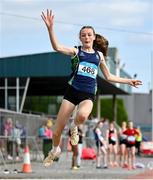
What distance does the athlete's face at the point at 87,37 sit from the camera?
1009cm

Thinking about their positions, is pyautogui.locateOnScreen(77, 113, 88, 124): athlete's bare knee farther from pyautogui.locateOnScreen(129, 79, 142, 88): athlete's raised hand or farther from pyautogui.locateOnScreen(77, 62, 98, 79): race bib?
pyautogui.locateOnScreen(129, 79, 142, 88): athlete's raised hand

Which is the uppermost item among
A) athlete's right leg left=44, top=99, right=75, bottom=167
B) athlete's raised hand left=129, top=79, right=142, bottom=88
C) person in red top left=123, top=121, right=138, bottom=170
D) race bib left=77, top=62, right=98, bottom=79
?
race bib left=77, top=62, right=98, bottom=79

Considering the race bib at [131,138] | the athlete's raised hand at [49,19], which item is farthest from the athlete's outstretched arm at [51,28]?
the race bib at [131,138]

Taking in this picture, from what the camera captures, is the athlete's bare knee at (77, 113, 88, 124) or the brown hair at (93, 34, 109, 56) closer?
the athlete's bare knee at (77, 113, 88, 124)

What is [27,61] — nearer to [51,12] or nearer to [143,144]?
[143,144]

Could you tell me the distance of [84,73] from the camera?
33.8 feet

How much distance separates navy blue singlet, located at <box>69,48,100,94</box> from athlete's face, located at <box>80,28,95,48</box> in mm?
179

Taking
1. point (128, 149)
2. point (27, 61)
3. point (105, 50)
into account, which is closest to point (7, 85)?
point (27, 61)

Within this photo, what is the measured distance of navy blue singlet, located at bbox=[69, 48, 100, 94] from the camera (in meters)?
10.3

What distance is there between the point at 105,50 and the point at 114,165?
1500 cm

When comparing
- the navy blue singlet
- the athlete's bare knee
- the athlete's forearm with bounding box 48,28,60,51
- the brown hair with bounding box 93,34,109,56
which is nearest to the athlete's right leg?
the athlete's bare knee

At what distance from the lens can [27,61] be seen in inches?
1738

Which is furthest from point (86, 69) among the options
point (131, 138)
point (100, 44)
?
point (131, 138)

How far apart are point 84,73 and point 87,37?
559mm
